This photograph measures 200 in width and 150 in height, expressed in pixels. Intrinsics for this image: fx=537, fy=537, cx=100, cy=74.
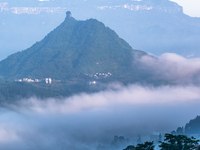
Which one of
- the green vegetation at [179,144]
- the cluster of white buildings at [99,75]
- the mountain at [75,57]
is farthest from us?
the mountain at [75,57]

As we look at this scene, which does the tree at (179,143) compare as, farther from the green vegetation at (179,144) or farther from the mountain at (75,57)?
the mountain at (75,57)

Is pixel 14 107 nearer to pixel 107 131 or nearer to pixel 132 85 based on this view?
pixel 107 131

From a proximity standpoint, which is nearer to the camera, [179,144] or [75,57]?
[179,144]

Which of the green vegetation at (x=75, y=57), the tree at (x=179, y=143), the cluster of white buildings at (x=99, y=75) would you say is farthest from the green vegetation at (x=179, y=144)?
the cluster of white buildings at (x=99, y=75)

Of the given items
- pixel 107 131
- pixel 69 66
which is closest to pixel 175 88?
pixel 69 66

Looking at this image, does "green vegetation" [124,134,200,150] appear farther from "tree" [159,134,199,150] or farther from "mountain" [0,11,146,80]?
"mountain" [0,11,146,80]

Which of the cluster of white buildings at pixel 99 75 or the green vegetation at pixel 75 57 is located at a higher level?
the green vegetation at pixel 75 57

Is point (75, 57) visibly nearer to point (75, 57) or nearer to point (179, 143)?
point (75, 57)

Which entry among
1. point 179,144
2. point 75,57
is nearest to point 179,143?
point 179,144
